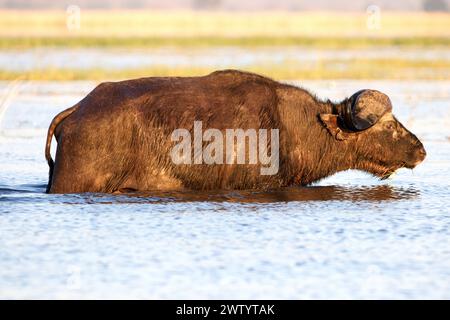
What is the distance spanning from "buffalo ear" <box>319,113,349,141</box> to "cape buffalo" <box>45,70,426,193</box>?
0.04ft

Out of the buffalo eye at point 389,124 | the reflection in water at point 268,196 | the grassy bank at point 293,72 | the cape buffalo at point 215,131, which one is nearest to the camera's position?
the cape buffalo at point 215,131

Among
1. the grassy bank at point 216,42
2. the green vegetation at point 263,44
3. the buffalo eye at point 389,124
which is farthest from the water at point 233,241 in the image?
the grassy bank at point 216,42

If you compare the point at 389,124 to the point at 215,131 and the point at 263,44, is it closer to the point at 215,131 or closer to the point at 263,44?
the point at 215,131

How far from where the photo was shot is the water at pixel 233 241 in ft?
27.7

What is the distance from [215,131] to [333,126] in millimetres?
1414

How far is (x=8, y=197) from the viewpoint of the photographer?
38.9 ft

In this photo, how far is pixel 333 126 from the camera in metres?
12.4

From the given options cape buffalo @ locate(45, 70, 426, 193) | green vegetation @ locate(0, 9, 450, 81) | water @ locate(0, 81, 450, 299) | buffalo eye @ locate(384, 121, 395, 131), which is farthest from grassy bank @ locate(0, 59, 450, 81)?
buffalo eye @ locate(384, 121, 395, 131)

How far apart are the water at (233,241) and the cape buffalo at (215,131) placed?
0.66 ft

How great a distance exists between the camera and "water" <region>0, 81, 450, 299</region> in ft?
27.7

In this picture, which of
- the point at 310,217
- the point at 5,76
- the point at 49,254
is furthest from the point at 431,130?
the point at 5,76

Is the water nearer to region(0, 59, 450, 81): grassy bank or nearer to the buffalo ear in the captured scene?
the buffalo ear

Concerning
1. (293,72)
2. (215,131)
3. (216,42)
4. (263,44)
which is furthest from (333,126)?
(216,42)

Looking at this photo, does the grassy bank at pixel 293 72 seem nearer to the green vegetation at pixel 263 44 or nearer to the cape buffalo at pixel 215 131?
the green vegetation at pixel 263 44
